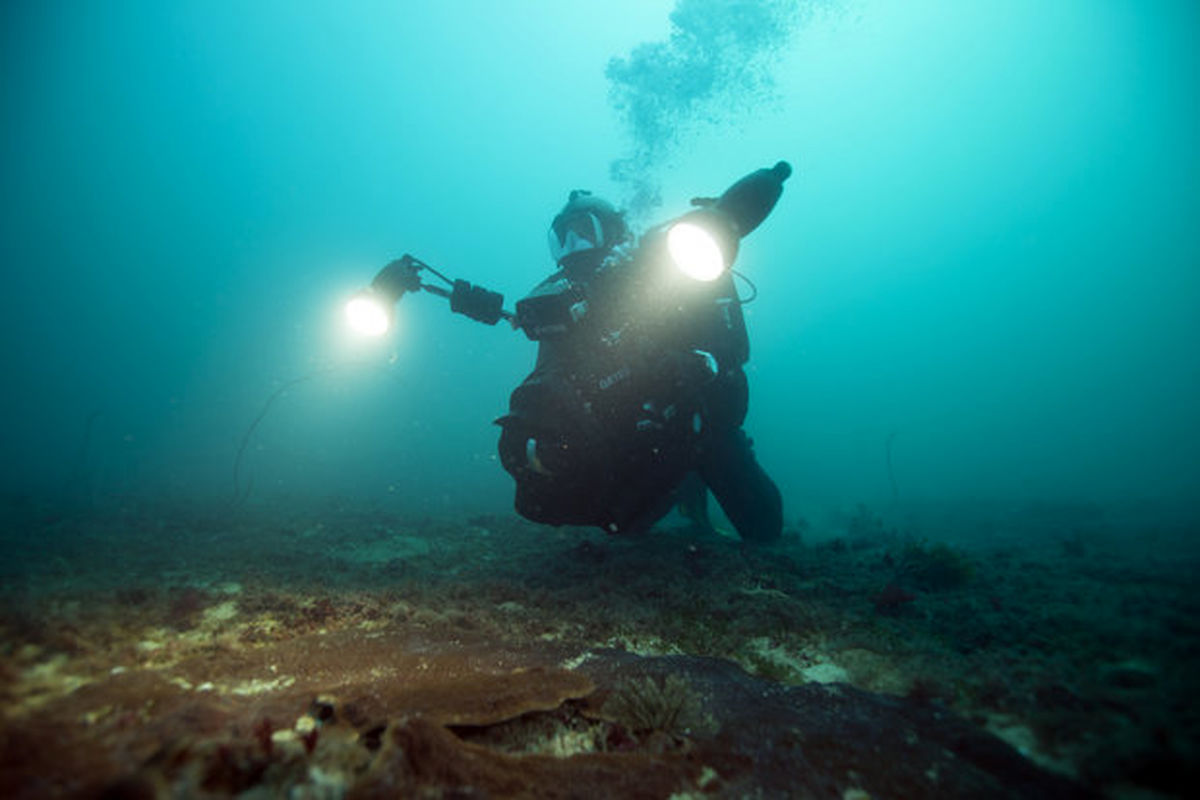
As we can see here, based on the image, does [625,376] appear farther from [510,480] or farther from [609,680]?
[510,480]

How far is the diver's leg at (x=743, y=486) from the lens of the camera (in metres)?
7.14

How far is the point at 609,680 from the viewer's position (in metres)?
2.84

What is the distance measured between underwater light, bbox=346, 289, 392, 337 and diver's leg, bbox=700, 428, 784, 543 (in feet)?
16.4

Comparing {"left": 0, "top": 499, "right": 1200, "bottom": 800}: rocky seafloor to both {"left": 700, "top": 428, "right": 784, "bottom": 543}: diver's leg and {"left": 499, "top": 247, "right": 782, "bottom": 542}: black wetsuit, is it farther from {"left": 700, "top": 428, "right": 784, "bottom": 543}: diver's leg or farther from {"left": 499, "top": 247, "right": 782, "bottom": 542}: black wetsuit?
{"left": 700, "top": 428, "right": 784, "bottom": 543}: diver's leg

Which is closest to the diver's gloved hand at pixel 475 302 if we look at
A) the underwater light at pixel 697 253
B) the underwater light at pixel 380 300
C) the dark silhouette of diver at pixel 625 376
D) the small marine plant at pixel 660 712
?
the dark silhouette of diver at pixel 625 376

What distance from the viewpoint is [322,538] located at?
25.4 feet

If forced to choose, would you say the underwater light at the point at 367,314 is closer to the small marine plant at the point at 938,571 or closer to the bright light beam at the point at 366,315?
the bright light beam at the point at 366,315

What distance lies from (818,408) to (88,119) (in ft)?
422

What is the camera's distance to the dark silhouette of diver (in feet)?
14.5

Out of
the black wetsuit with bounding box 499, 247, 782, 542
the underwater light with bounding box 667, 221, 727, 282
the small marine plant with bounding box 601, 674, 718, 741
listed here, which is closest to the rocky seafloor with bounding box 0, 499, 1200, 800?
the small marine plant with bounding box 601, 674, 718, 741

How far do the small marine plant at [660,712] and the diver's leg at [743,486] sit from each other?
15.2ft

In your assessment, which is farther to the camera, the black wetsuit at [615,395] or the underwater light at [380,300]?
the underwater light at [380,300]

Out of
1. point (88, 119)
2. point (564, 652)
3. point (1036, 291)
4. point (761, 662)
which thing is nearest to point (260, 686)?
point (564, 652)

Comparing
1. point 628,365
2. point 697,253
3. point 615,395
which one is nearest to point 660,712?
point 615,395
